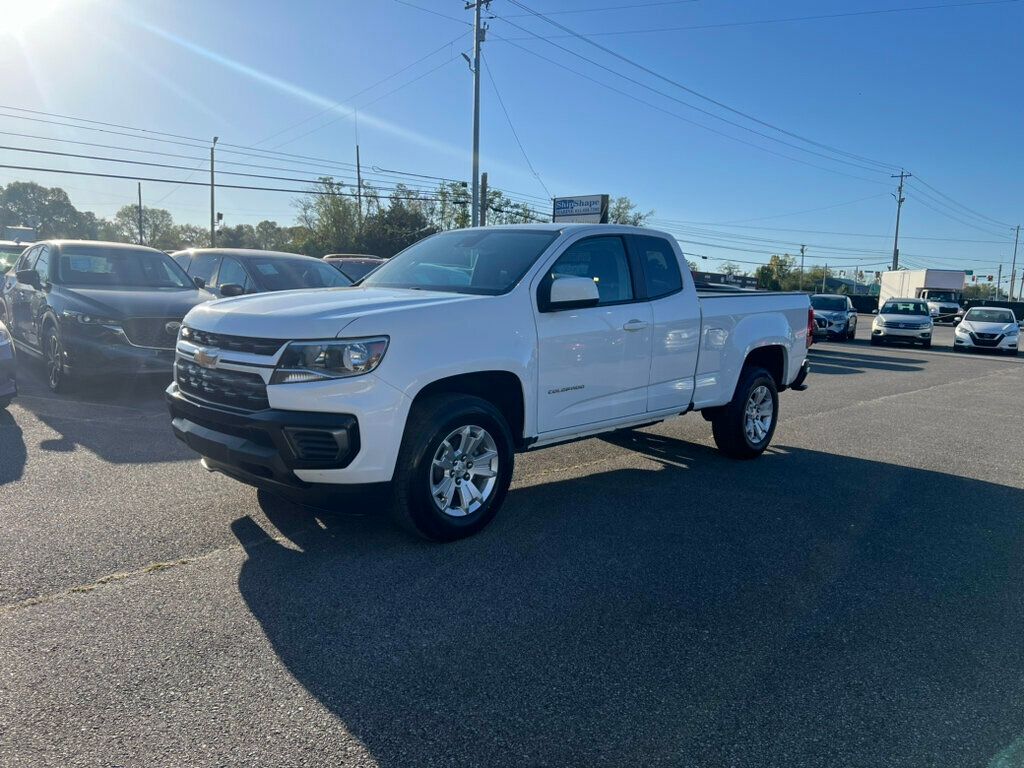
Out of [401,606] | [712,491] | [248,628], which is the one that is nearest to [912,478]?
[712,491]

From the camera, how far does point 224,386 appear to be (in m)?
4.09

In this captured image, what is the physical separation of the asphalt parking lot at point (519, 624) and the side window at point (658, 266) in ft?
5.27

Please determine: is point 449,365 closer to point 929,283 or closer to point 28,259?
point 28,259

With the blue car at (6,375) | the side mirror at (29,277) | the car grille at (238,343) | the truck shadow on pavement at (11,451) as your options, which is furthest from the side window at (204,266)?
the car grille at (238,343)

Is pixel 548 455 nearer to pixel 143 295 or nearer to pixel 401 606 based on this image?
pixel 401 606

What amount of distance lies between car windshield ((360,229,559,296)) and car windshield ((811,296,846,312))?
2254cm

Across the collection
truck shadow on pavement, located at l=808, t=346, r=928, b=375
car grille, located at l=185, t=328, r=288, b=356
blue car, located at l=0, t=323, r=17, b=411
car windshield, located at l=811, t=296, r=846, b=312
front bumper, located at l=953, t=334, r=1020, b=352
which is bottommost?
truck shadow on pavement, located at l=808, t=346, r=928, b=375

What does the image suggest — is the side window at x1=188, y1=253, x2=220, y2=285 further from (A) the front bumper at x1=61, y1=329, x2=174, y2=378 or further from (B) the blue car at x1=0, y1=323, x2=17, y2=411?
(B) the blue car at x1=0, y1=323, x2=17, y2=411

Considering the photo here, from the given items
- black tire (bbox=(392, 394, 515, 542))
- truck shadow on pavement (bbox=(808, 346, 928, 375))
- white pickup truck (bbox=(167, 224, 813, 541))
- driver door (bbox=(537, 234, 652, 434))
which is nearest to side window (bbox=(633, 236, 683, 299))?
white pickup truck (bbox=(167, 224, 813, 541))

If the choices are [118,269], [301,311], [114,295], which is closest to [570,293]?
[301,311]

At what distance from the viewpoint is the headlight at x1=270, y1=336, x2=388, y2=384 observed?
381 centimetres

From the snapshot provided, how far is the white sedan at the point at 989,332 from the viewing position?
2236cm

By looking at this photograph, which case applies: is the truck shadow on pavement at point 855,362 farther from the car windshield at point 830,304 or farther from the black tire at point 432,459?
the black tire at point 432,459

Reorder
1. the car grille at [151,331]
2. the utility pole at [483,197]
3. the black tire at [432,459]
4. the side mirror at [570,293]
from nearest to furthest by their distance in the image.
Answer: the black tire at [432,459], the side mirror at [570,293], the car grille at [151,331], the utility pole at [483,197]
